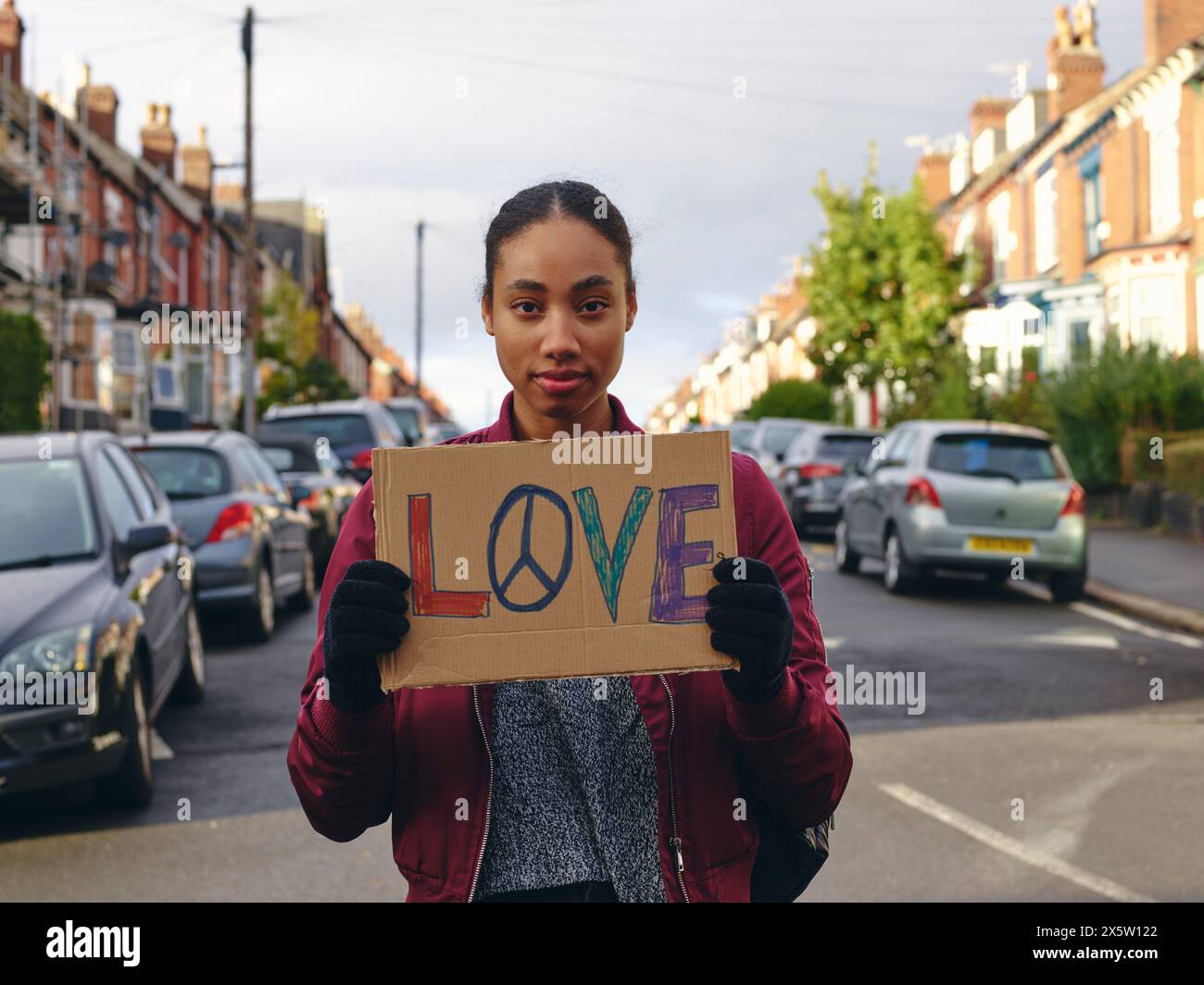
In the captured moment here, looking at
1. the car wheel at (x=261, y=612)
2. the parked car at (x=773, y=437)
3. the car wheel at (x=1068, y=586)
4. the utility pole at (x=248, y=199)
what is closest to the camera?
the car wheel at (x=261, y=612)

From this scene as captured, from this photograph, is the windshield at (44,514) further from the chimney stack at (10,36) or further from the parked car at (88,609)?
the chimney stack at (10,36)

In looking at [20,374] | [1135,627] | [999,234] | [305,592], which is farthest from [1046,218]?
[305,592]

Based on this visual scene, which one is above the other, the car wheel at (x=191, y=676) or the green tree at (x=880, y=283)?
the green tree at (x=880, y=283)

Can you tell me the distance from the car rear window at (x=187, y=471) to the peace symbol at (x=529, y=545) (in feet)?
30.2

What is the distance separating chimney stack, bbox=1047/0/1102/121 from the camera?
36.4m

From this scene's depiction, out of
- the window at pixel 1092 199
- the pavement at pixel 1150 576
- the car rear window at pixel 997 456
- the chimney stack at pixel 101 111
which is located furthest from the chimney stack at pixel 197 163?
the car rear window at pixel 997 456

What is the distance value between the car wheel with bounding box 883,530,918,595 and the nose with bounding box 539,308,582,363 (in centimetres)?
1198

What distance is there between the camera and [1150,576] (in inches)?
582

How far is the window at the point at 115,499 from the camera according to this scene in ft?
23.9

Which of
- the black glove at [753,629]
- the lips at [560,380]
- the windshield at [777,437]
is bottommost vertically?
the black glove at [753,629]

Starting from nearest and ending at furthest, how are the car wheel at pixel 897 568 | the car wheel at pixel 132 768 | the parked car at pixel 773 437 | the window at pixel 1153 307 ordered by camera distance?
the car wheel at pixel 132 768 < the car wheel at pixel 897 568 < the parked car at pixel 773 437 < the window at pixel 1153 307

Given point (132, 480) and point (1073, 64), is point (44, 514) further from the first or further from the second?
point (1073, 64)

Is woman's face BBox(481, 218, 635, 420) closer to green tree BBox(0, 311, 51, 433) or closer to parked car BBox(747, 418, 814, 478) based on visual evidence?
green tree BBox(0, 311, 51, 433)
